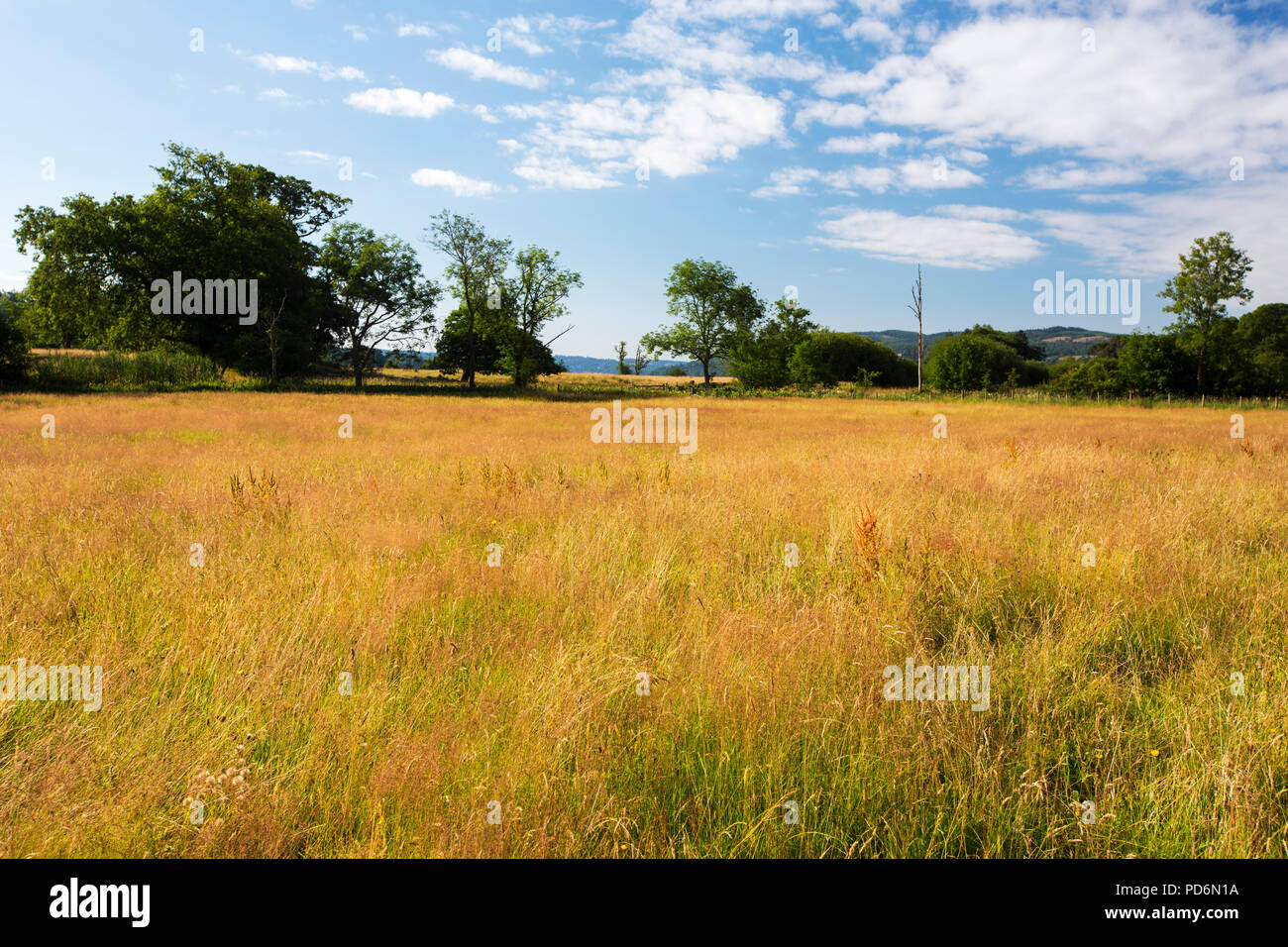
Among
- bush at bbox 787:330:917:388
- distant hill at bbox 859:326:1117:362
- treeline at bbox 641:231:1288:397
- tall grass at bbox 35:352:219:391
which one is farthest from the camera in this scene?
distant hill at bbox 859:326:1117:362

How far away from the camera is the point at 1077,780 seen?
2666 mm

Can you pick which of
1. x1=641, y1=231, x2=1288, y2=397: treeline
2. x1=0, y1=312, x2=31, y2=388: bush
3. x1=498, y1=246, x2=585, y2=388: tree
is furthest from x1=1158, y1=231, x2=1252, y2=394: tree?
x1=0, y1=312, x2=31, y2=388: bush

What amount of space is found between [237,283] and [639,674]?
159 feet

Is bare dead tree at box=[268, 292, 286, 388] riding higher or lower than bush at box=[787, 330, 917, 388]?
lower

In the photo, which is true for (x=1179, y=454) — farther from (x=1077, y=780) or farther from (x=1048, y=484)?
(x=1077, y=780)

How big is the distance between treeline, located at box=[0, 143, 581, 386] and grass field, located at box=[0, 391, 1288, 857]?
40594 mm

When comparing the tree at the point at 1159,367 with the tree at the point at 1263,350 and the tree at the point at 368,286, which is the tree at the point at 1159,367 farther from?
the tree at the point at 368,286

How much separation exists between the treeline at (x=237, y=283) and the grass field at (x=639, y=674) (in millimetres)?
40594

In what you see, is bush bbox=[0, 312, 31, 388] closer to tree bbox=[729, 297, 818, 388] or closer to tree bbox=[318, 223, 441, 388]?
tree bbox=[318, 223, 441, 388]

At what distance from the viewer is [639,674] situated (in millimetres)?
3150

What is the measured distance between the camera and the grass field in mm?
2316

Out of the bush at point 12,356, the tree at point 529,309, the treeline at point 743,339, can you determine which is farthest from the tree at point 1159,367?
the bush at point 12,356

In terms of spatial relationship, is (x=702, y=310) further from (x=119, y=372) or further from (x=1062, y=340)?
(x=1062, y=340)

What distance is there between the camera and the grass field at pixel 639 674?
7.60 ft
